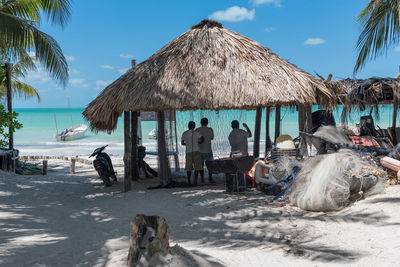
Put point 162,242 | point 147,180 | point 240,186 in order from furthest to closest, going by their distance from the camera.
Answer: point 147,180 → point 240,186 → point 162,242

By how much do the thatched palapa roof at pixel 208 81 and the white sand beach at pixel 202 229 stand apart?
1835 millimetres

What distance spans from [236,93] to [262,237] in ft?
11.3

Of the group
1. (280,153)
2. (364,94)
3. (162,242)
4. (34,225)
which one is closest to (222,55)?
(280,153)

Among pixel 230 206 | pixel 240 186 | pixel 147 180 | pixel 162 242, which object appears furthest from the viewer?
pixel 147 180

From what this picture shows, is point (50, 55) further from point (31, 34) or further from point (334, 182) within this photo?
point (334, 182)

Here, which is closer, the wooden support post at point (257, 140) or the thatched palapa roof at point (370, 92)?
the thatched palapa roof at point (370, 92)

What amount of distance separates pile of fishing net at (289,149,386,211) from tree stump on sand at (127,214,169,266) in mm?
3041

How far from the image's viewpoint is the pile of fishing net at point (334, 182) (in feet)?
17.2

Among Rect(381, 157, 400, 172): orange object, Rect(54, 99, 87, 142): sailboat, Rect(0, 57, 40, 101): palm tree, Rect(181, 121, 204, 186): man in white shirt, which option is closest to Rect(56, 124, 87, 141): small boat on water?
Rect(54, 99, 87, 142): sailboat

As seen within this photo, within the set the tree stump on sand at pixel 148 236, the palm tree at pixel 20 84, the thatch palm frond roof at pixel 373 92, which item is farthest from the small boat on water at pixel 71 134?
the tree stump on sand at pixel 148 236

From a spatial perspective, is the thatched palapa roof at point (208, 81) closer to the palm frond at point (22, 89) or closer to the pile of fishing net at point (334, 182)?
the pile of fishing net at point (334, 182)

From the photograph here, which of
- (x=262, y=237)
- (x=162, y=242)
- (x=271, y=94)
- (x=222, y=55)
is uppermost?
(x=222, y=55)

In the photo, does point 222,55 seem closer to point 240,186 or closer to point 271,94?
point 271,94

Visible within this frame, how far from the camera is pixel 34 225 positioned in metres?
4.98
